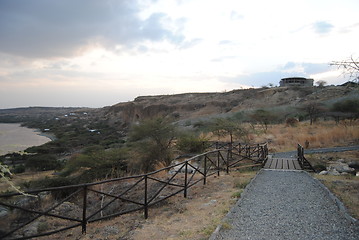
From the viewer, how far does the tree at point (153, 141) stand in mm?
16234

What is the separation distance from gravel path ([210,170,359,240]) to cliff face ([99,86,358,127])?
3488 cm

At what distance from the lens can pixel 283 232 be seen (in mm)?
4422

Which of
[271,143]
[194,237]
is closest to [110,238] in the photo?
[194,237]

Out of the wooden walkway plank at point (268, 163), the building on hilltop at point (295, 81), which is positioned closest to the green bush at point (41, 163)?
the wooden walkway plank at point (268, 163)

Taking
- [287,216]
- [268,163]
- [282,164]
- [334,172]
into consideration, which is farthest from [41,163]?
[287,216]

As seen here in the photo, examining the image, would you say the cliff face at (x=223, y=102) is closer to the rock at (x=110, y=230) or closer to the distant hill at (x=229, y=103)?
the distant hill at (x=229, y=103)

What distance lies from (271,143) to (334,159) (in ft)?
24.0

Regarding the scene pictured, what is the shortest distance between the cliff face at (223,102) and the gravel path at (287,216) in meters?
34.9

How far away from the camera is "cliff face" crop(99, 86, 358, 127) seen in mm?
43441

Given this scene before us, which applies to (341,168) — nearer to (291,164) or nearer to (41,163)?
(291,164)

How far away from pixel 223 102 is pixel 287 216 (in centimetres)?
4715

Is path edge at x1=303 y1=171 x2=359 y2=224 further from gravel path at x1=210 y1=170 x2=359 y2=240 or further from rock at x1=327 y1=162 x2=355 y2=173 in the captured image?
rock at x1=327 y1=162 x2=355 y2=173

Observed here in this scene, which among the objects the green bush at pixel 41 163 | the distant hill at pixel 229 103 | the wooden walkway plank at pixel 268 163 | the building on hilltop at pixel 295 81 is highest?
the building on hilltop at pixel 295 81

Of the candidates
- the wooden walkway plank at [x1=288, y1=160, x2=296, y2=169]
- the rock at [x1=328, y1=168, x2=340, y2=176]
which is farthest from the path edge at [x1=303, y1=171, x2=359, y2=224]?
the wooden walkway plank at [x1=288, y1=160, x2=296, y2=169]
